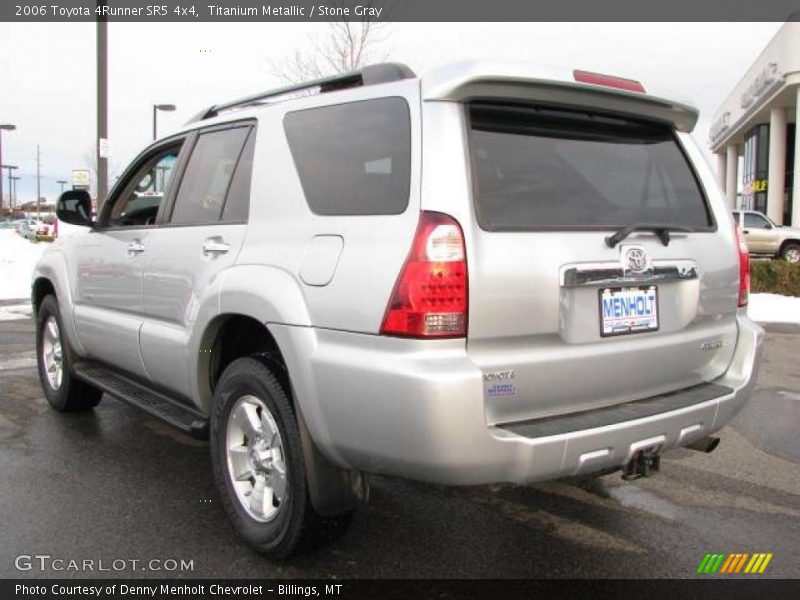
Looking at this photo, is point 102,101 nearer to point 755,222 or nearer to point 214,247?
point 214,247

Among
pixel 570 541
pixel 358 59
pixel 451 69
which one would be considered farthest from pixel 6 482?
pixel 358 59

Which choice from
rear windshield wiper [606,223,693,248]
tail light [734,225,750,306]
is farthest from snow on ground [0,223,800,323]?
tail light [734,225,750,306]

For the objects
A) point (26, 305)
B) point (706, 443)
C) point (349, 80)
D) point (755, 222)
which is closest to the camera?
point (349, 80)

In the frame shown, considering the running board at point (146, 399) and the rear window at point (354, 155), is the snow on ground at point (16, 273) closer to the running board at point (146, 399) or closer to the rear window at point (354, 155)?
the running board at point (146, 399)

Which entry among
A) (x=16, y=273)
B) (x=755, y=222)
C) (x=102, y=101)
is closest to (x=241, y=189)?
(x=102, y=101)

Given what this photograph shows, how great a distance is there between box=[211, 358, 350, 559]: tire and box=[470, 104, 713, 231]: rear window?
115 cm

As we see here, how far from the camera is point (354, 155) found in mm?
2861

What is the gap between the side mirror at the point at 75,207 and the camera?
4.63 metres

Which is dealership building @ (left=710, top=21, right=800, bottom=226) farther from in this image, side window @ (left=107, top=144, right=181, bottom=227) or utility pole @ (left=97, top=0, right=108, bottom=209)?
side window @ (left=107, top=144, right=181, bottom=227)

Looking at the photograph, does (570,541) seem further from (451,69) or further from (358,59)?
(358,59)

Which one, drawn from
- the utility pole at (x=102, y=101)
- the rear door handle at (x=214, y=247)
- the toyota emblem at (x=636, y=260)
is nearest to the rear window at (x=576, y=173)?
the toyota emblem at (x=636, y=260)

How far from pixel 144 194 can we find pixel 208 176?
116 centimetres

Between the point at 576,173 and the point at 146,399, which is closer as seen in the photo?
the point at 576,173

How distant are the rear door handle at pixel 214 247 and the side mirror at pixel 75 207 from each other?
166 centimetres
